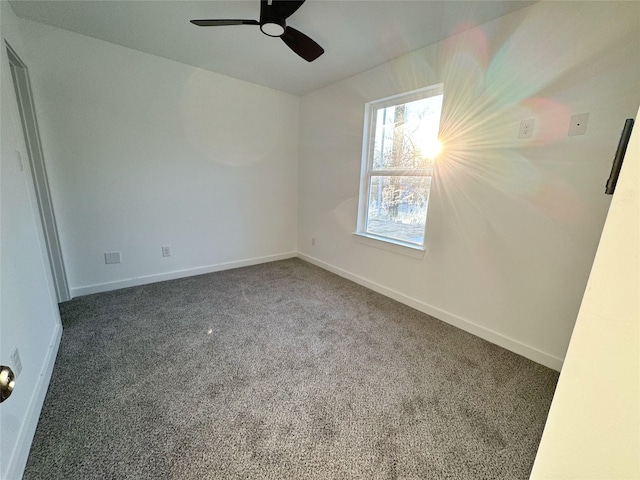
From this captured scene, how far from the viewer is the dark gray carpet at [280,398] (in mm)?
1128

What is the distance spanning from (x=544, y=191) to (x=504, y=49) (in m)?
1.06

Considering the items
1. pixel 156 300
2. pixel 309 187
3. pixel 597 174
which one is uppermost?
pixel 597 174

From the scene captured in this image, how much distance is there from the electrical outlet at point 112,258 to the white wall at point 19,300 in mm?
857

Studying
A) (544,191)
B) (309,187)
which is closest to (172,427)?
(544,191)

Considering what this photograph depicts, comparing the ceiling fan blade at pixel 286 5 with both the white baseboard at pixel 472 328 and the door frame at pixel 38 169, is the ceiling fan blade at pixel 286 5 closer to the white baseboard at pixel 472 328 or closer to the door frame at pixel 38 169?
the door frame at pixel 38 169

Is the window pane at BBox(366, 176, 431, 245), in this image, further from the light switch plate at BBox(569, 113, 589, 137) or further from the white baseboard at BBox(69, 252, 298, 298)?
the white baseboard at BBox(69, 252, 298, 298)

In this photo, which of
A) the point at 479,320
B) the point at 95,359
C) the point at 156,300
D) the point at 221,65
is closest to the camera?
the point at 95,359

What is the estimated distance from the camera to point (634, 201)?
1.26 feet

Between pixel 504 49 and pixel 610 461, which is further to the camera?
pixel 504 49

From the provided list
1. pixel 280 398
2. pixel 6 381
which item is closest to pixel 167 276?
pixel 280 398

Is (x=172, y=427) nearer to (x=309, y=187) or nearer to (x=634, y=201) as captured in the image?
(x=634, y=201)

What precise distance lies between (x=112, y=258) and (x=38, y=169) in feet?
3.23

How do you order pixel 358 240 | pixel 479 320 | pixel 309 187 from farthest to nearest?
pixel 309 187 < pixel 358 240 < pixel 479 320

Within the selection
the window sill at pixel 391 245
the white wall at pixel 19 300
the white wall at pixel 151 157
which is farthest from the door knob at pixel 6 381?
the window sill at pixel 391 245
